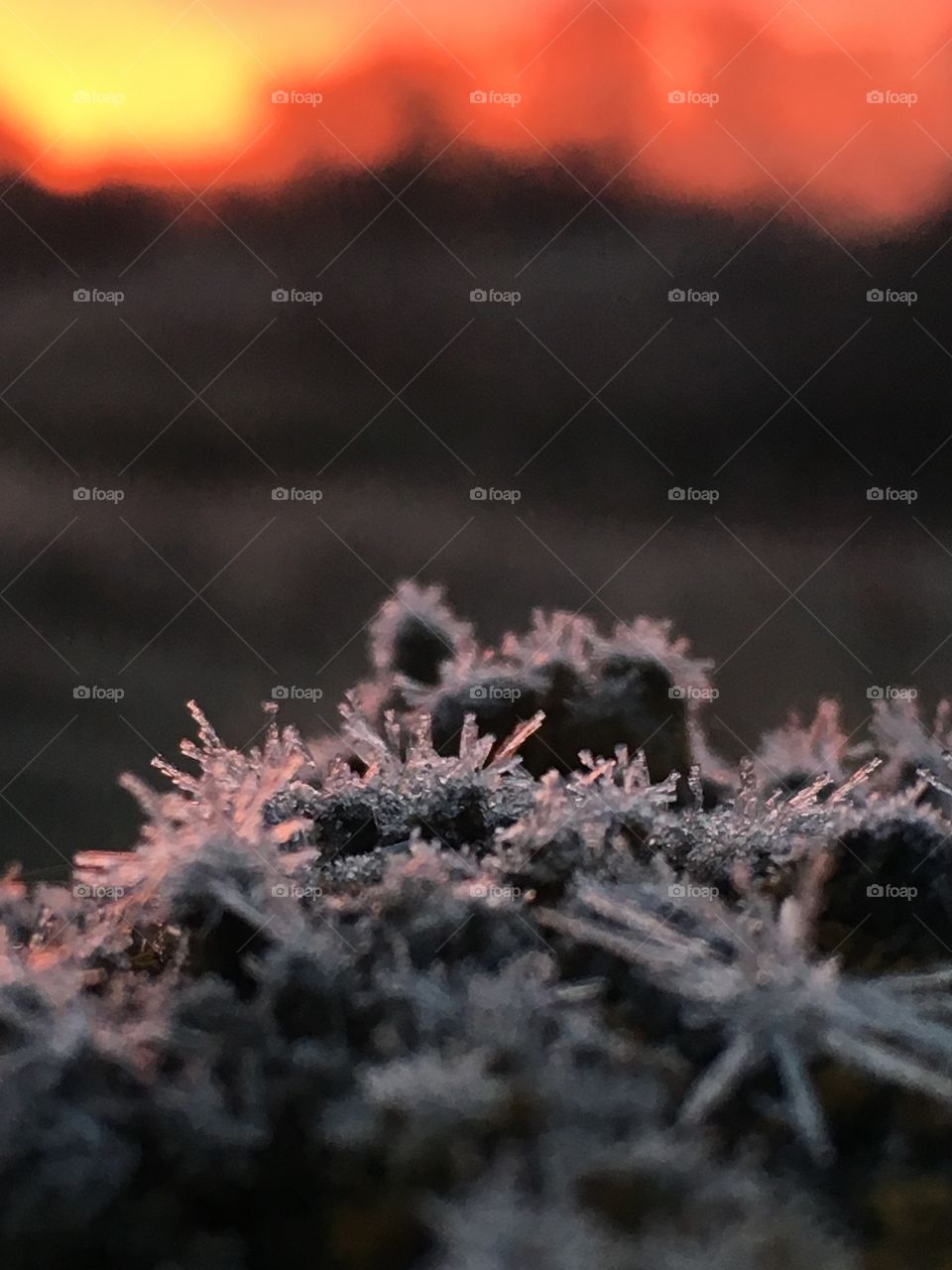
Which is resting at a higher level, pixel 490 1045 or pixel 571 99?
pixel 571 99

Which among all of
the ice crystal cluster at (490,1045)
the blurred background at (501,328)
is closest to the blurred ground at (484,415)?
the blurred background at (501,328)

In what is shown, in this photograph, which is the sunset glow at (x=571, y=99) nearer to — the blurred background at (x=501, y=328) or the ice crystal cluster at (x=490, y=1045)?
the blurred background at (x=501, y=328)

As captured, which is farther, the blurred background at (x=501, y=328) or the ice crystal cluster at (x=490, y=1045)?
the blurred background at (x=501, y=328)

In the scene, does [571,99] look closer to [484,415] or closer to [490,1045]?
[484,415]

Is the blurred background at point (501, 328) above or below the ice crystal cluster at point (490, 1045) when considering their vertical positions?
above

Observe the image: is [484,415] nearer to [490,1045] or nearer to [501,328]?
[501,328]

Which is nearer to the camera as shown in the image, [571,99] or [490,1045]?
[490,1045]

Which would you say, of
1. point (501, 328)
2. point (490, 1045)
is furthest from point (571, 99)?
point (490, 1045)
